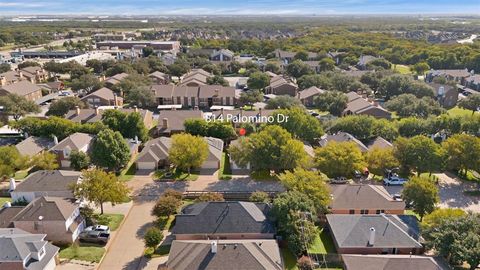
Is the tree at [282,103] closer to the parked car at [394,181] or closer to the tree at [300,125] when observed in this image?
the tree at [300,125]

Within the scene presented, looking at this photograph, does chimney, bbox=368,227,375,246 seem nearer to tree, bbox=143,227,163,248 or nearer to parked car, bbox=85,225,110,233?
tree, bbox=143,227,163,248

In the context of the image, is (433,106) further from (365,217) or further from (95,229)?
(95,229)

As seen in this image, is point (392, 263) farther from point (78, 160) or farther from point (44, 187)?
point (78, 160)

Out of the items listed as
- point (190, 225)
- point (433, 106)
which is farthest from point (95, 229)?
point (433, 106)

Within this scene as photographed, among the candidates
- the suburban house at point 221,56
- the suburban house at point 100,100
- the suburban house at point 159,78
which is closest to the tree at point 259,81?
the suburban house at point 159,78

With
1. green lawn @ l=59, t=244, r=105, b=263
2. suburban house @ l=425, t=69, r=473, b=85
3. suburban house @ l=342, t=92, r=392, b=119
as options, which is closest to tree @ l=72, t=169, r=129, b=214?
green lawn @ l=59, t=244, r=105, b=263

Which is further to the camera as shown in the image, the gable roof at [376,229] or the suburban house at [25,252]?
the gable roof at [376,229]
